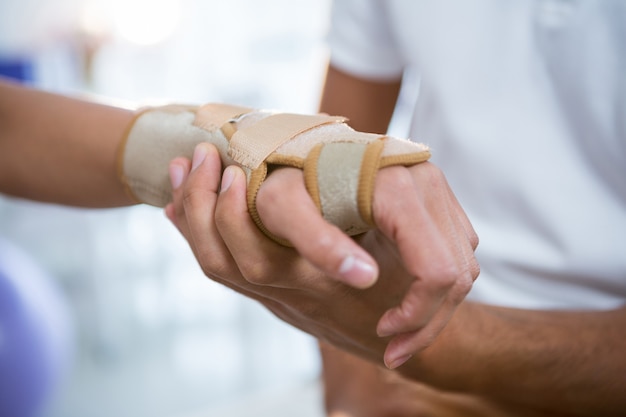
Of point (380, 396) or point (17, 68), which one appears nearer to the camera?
point (380, 396)

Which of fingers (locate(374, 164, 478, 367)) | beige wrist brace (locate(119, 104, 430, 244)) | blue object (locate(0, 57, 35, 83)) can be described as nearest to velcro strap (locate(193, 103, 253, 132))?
beige wrist brace (locate(119, 104, 430, 244))

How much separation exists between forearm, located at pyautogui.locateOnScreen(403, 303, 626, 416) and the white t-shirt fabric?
4.3 inches

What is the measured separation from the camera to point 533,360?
2.35 feet

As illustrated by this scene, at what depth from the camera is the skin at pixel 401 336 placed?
1.72 ft

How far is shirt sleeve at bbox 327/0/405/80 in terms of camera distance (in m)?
0.97

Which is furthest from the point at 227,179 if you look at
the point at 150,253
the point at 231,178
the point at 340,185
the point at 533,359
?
the point at 150,253

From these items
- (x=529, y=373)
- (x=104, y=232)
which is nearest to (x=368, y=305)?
(x=529, y=373)

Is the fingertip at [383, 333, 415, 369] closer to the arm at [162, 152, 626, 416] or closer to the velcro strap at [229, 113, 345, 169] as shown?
the arm at [162, 152, 626, 416]

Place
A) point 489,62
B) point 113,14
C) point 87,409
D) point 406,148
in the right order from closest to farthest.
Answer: point 406,148
point 489,62
point 87,409
point 113,14

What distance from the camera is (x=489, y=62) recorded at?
0.84 m

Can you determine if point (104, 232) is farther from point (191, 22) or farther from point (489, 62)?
point (489, 62)

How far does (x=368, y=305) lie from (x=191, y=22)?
3.50 metres

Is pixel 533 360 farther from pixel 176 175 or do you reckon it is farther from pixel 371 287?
pixel 176 175

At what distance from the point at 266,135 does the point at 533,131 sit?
450 millimetres
